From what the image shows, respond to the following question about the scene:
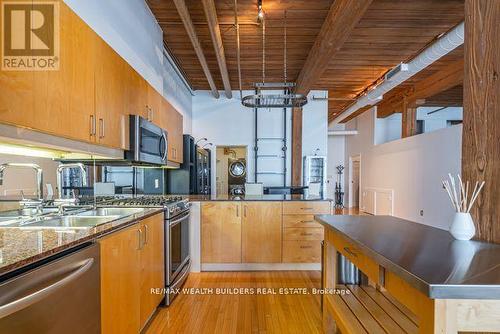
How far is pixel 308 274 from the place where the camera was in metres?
3.19

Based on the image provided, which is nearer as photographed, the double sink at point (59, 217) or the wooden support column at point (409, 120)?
the double sink at point (59, 217)

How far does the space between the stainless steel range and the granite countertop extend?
Answer: 2.88 feet

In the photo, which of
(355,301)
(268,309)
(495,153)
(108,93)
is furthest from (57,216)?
(495,153)

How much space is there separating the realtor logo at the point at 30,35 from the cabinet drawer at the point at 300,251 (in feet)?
9.25

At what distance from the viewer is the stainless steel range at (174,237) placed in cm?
242

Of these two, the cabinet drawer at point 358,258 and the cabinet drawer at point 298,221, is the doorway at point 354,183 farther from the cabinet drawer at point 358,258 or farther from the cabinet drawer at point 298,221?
the cabinet drawer at point 358,258

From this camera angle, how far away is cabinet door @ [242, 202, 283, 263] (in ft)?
10.7

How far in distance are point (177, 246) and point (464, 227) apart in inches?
90.3

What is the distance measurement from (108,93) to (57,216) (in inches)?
34.2

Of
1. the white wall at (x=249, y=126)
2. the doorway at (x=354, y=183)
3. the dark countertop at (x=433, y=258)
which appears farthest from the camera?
the doorway at (x=354, y=183)

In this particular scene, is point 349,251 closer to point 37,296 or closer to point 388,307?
point 388,307

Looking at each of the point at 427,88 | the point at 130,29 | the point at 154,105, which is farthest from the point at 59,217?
the point at 427,88

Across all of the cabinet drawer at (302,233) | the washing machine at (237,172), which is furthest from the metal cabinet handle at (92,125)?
the washing machine at (237,172)

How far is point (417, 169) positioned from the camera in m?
5.51
